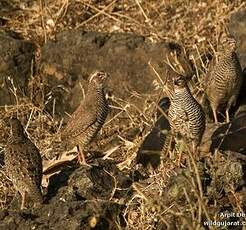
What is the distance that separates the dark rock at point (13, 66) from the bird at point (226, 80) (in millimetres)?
3239

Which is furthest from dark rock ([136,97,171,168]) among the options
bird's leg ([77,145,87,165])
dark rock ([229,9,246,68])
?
dark rock ([229,9,246,68])

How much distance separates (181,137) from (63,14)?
832 centimetres

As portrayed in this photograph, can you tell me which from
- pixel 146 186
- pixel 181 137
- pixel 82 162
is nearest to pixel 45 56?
pixel 82 162

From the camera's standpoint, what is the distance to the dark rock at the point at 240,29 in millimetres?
12547

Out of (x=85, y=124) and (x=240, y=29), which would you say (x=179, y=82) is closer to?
(x=85, y=124)

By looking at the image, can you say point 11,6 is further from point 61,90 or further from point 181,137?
point 181,137

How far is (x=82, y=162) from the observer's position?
1013 centimetres

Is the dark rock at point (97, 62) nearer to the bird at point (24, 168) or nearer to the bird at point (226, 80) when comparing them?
the bird at point (226, 80)

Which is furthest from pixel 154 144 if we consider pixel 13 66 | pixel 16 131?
pixel 13 66

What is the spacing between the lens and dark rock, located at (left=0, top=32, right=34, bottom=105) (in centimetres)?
1341

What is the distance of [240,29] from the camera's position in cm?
1267

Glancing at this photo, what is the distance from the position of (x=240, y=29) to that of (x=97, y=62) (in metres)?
2.12

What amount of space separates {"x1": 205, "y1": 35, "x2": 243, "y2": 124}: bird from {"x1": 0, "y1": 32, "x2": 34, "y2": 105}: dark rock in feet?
10.6

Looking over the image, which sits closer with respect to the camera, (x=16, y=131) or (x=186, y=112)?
(x=16, y=131)
